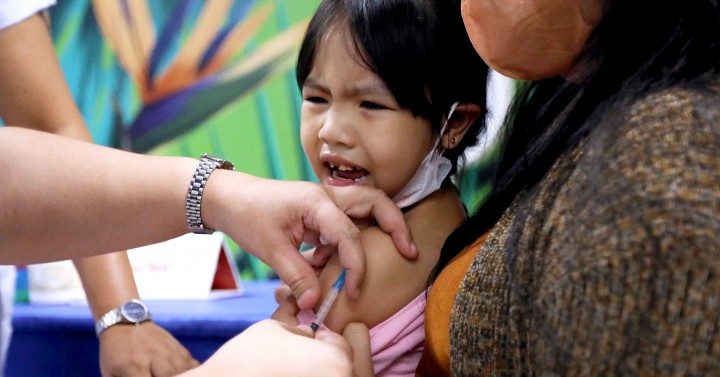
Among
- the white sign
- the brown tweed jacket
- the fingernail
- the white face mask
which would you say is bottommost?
the white sign

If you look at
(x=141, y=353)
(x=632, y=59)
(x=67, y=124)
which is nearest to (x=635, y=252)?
(x=632, y=59)

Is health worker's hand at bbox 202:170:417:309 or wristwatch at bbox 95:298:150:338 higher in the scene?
health worker's hand at bbox 202:170:417:309

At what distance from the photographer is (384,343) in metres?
1.20

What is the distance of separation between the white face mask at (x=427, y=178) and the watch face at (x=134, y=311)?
52cm

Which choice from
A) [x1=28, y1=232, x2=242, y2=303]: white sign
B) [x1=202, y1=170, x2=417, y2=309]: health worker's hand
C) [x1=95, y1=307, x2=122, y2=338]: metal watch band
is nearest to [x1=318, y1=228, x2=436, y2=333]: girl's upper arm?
[x1=202, y1=170, x2=417, y2=309]: health worker's hand

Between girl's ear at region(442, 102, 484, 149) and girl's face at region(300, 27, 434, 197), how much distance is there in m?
0.05

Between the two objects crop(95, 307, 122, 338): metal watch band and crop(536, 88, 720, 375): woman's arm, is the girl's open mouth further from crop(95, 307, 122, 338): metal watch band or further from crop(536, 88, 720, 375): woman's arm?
crop(536, 88, 720, 375): woman's arm

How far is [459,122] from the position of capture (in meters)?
1.47

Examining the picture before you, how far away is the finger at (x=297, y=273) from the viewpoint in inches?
39.7

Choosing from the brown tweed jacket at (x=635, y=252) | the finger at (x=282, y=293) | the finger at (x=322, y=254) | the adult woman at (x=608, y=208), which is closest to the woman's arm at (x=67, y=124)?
the finger at (x=282, y=293)

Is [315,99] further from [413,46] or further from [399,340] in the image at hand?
[399,340]

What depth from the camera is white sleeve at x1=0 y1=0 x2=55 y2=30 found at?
1442 mm

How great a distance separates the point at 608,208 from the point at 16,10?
1.27 metres

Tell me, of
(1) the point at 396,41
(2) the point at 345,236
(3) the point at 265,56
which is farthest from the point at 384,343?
(3) the point at 265,56
